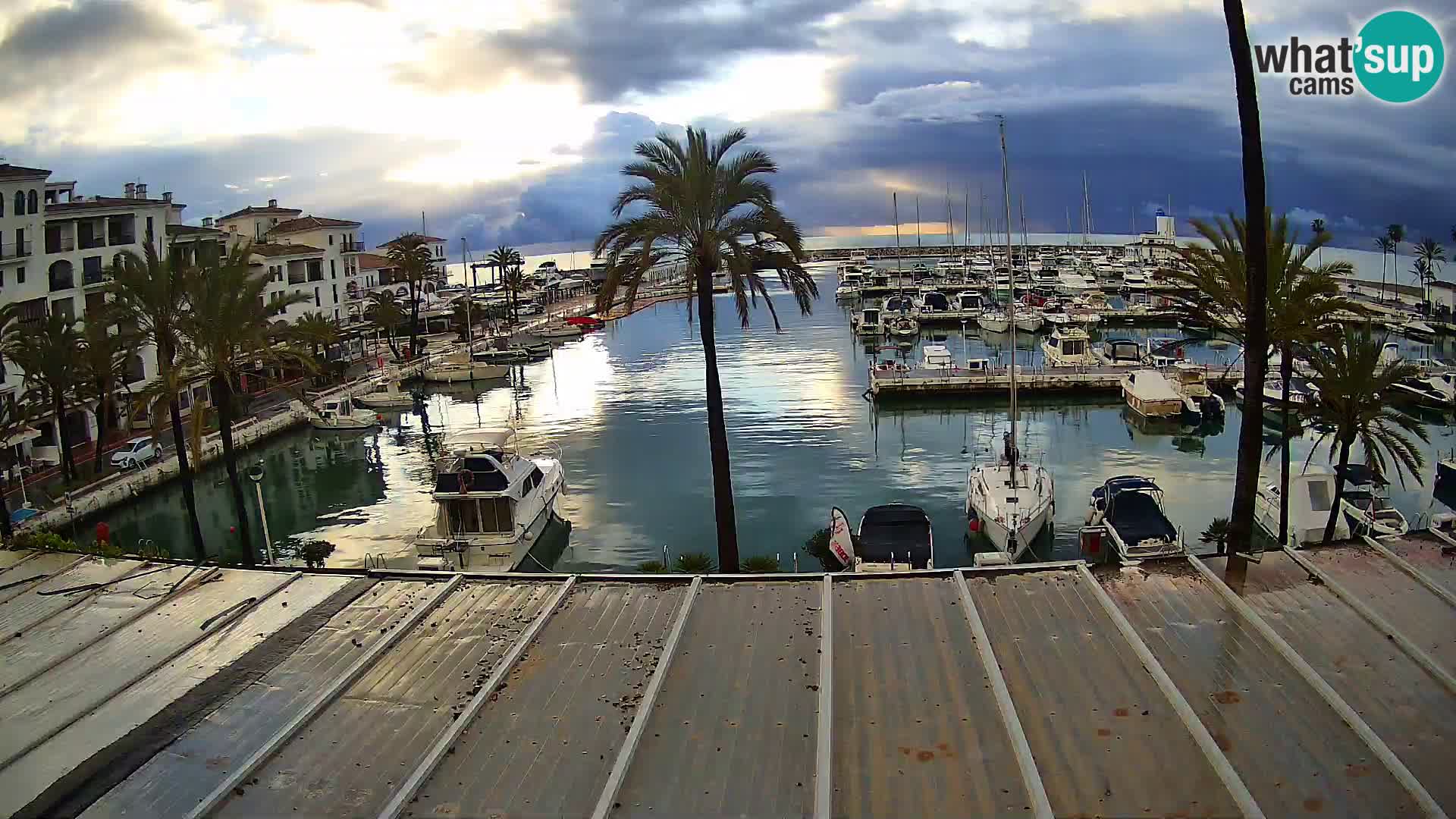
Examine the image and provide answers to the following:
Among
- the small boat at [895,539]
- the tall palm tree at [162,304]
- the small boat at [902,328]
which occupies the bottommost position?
the small boat at [895,539]

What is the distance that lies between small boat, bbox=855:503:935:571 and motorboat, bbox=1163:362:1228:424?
80.7ft

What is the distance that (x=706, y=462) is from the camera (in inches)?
1593

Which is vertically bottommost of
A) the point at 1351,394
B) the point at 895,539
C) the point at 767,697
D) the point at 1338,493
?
the point at 895,539

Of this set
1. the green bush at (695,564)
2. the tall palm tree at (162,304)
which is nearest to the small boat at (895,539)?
the green bush at (695,564)

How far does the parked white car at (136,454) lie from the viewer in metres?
38.9

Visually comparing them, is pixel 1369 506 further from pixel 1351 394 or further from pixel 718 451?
pixel 718 451

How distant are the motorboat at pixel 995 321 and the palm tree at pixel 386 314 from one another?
150ft

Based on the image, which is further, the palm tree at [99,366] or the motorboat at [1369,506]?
the palm tree at [99,366]

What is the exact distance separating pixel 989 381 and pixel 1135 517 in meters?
29.3

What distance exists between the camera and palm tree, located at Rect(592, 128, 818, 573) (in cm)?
2134

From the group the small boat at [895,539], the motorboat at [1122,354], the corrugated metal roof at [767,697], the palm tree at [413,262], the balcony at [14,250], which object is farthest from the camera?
the palm tree at [413,262]

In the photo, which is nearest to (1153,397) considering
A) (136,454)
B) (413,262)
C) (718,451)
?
(718,451)

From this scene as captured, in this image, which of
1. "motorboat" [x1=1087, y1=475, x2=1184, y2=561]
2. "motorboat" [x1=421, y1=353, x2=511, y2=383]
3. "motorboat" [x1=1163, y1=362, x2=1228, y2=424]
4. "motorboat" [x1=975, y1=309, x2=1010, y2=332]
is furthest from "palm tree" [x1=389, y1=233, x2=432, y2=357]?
"motorboat" [x1=1087, y1=475, x2=1184, y2=561]

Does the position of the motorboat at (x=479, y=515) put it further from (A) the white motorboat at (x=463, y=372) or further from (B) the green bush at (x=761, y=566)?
(A) the white motorboat at (x=463, y=372)
